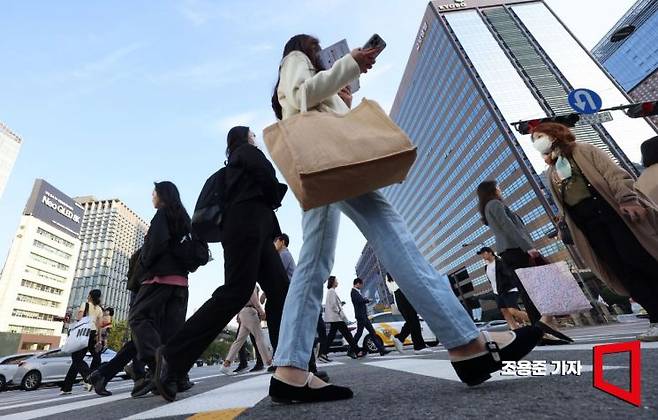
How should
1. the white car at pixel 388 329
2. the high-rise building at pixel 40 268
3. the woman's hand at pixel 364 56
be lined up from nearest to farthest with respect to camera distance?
the woman's hand at pixel 364 56 < the white car at pixel 388 329 < the high-rise building at pixel 40 268

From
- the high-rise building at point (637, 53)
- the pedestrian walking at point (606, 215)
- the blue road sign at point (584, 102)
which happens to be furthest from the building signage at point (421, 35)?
the pedestrian walking at point (606, 215)

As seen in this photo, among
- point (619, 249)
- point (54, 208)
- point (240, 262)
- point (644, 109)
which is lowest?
point (619, 249)

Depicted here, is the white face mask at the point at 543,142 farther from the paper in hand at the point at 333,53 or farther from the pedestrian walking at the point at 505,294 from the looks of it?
the paper in hand at the point at 333,53

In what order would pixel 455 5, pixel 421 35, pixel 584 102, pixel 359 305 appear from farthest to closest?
pixel 421 35, pixel 455 5, pixel 359 305, pixel 584 102

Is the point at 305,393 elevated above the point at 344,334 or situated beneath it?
situated beneath

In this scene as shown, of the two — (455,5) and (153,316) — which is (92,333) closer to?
(153,316)

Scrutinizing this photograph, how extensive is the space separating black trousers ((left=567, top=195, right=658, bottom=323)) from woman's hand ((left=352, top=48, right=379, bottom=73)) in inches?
88.1

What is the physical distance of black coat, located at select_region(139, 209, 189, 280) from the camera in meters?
3.04

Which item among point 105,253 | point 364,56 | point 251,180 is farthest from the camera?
point 105,253

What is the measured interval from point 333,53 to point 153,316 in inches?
105

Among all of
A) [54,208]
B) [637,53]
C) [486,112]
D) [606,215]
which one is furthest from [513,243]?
[637,53]

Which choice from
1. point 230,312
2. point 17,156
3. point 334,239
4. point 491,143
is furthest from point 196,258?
point 17,156

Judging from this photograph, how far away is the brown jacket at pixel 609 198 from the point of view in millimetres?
2432

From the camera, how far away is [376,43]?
1571mm
